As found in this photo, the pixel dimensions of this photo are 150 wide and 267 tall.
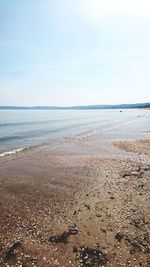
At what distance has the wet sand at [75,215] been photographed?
8672 millimetres

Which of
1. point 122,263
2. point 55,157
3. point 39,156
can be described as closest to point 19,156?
point 39,156

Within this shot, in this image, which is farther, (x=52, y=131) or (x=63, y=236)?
(x=52, y=131)

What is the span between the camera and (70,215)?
11922mm

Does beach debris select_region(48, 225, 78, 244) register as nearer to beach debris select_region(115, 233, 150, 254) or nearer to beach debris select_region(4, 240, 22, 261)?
beach debris select_region(4, 240, 22, 261)

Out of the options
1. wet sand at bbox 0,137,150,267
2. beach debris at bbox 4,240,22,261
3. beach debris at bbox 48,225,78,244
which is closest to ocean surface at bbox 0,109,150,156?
wet sand at bbox 0,137,150,267

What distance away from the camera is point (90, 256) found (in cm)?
860

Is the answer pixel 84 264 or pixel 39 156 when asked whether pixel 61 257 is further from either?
pixel 39 156

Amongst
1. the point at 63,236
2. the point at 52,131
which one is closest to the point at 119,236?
the point at 63,236

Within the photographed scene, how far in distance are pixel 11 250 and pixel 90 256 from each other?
295 centimetres

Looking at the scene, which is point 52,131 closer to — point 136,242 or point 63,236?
point 63,236

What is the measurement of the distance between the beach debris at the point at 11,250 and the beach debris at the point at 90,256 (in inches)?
87.1

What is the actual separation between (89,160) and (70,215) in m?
13.3

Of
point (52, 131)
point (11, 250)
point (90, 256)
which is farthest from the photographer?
point (52, 131)

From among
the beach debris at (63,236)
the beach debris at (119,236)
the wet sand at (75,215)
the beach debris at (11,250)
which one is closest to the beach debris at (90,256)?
the wet sand at (75,215)
